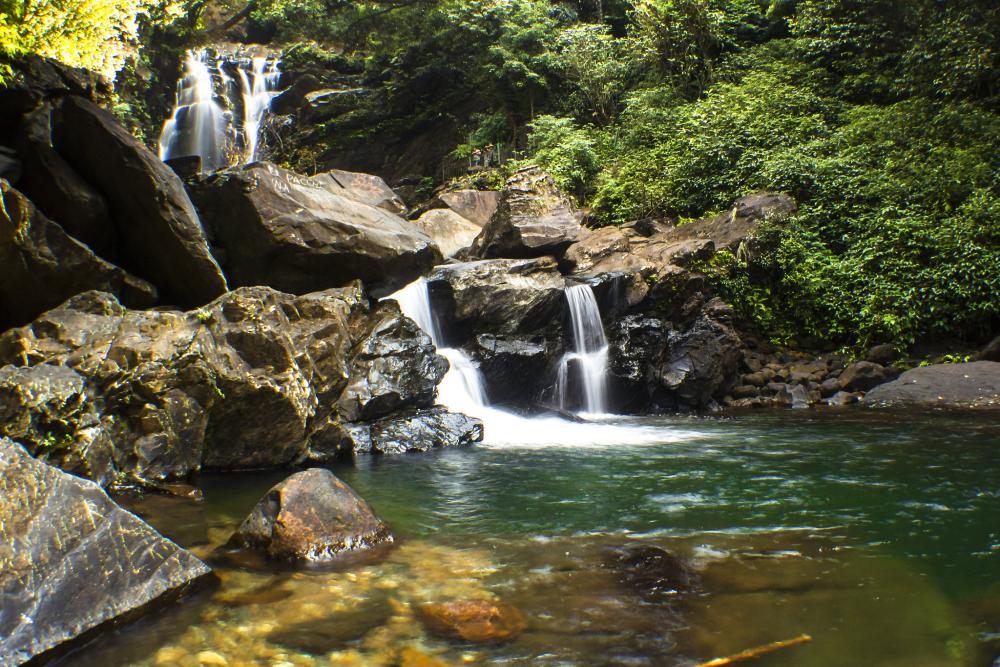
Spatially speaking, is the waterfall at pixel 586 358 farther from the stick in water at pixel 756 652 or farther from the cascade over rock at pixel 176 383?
the stick in water at pixel 756 652

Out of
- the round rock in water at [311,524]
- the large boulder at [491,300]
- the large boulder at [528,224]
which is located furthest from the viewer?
the large boulder at [528,224]

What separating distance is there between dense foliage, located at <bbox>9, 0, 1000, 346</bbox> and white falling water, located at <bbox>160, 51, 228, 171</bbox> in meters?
2.60

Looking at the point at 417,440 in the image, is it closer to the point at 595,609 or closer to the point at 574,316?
the point at 574,316

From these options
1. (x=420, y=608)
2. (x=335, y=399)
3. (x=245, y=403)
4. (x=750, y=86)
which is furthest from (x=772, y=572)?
(x=750, y=86)

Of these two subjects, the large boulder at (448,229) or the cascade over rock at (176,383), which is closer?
the cascade over rock at (176,383)

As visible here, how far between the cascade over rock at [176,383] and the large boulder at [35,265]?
84cm

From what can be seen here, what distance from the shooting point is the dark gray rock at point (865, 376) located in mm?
12992

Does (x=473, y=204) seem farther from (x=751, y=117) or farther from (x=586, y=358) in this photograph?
(x=751, y=117)

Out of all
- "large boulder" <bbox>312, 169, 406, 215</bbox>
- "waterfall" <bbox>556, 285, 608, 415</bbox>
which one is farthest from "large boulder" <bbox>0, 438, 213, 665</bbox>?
"waterfall" <bbox>556, 285, 608, 415</bbox>

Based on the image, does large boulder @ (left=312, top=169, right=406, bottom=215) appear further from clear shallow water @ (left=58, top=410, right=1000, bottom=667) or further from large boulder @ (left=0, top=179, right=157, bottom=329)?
clear shallow water @ (left=58, top=410, right=1000, bottom=667)

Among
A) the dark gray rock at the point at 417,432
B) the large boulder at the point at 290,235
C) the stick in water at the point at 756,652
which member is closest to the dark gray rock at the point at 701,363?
the dark gray rock at the point at 417,432

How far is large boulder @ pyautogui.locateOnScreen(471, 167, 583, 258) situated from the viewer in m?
14.7

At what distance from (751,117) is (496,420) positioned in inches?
469

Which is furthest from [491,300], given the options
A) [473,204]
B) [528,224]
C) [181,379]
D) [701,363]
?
[473,204]
